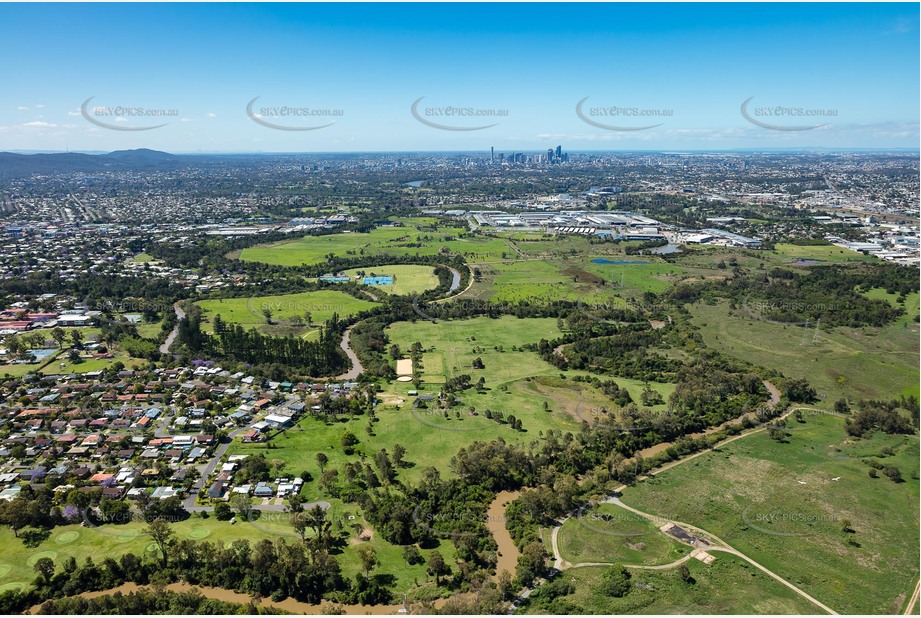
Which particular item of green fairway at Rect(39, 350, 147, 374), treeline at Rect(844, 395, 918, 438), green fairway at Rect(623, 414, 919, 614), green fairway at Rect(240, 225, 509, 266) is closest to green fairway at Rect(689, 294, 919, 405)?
treeline at Rect(844, 395, 918, 438)

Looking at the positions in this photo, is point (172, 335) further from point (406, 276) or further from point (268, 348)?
point (406, 276)

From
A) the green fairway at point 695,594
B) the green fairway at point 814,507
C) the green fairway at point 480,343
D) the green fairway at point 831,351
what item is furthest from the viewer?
the green fairway at point 480,343

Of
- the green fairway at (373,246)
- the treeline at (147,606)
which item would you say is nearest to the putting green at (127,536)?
the treeline at (147,606)

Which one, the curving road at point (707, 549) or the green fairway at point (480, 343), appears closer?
the curving road at point (707, 549)

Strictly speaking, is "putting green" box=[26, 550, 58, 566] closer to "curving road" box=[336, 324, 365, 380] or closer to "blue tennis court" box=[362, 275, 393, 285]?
"curving road" box=[336, 324, 365, 380]

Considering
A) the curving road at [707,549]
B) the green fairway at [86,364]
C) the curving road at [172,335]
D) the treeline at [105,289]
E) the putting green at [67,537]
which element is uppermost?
the treeline at [105,289]

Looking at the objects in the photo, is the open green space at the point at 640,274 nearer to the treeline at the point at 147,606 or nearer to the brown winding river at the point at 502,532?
the brown winding river at the point at 502,532

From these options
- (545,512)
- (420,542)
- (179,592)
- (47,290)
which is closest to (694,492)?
(545,512)
